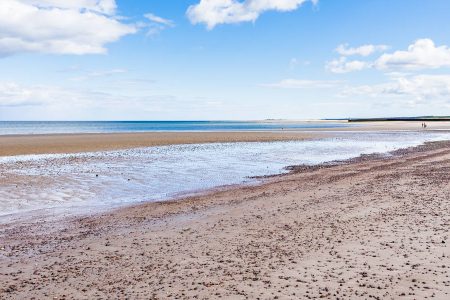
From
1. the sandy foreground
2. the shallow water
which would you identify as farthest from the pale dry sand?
the sandy foreground

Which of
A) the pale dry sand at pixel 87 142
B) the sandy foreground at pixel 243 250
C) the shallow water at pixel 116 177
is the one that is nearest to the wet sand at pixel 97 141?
the pale dry sand at pixel 87 142

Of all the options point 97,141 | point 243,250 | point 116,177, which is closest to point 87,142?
point 97,141

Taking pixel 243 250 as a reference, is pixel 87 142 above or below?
above

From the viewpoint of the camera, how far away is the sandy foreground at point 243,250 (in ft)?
25.2

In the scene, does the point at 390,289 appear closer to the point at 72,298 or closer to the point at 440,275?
the point at 440,275

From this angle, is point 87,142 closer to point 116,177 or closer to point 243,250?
point 116,177

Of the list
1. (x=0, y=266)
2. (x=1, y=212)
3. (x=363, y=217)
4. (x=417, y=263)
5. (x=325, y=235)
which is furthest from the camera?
(x=1, y=212)

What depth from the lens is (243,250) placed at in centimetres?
993

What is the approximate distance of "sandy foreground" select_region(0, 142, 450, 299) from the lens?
768 cm

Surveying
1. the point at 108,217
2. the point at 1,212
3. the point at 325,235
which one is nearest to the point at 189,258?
the point at 325,235

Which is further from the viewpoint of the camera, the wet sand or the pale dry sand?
the wet sand

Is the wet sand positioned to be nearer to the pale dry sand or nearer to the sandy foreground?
the pale dry sand

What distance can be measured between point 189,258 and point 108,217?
5.45 meters

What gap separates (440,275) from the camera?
312 inches
